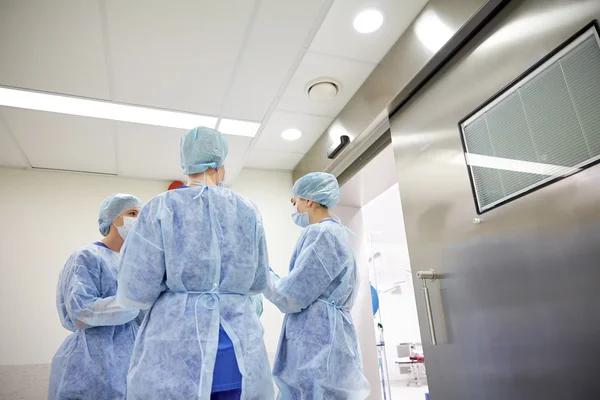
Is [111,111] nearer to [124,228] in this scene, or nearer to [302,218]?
[124,228]

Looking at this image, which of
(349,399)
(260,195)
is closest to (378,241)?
(260,195)

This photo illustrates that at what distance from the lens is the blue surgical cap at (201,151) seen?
4.83 ft

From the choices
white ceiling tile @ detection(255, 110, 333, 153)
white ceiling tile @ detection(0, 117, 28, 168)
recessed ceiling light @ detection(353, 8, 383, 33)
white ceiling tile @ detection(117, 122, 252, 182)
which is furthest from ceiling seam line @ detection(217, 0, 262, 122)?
white ceiling tile @ detection(0, 117, 28, 168)

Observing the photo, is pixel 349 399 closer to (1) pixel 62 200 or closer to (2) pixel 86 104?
(2) pixel 86 104

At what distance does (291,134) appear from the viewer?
3.48 meters

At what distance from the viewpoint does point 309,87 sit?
9.45 feet

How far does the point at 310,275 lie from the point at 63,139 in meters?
2.31

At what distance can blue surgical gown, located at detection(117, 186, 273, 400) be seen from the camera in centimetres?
113

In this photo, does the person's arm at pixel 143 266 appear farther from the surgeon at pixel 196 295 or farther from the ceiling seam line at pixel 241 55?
the ceiling seam line at pixel 241 55

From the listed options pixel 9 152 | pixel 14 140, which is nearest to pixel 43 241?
pixel 9 152

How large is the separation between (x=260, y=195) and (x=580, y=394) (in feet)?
10.0

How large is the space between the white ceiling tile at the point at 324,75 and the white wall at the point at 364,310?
109 cm

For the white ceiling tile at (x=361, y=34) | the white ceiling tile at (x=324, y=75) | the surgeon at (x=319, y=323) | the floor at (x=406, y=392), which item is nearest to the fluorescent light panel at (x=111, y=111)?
the white ceiling tile at (x=324, y=75)

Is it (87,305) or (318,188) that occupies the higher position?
(318,188)
